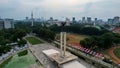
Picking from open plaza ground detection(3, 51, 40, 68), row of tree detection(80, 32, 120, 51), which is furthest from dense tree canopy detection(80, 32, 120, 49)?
open plaza ground detection(3, 51, 40, 68)

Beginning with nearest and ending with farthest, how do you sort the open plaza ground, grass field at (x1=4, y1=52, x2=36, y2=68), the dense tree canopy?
the open plaza ground → grass field at (x1=4, y1=52, x2=36, y2=68) → the dense tree canopy

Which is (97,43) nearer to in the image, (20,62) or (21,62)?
(21,62)

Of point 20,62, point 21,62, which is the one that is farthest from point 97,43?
point 20,62

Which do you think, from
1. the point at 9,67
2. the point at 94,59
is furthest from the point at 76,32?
the point at 9,67

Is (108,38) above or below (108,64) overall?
above

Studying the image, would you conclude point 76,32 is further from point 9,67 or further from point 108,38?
point 9,67

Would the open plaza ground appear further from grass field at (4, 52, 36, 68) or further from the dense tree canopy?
the dense tree canopy

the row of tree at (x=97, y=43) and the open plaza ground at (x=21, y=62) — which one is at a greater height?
the row of tree at (x=97, y=43)

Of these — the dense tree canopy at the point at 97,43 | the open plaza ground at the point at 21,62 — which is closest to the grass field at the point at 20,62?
the open plaza ground at the point at 21,62

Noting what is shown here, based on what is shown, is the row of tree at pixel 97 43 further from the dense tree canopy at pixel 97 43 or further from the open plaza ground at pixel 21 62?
the open plaza ground at pixel 21 62

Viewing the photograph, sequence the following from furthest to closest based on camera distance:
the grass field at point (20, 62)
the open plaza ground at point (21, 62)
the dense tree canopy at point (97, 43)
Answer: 1. the dense tree canopy at point (97, 43)
2. the grass field at point (20, 62)
3. the open plaza ground at point (21, 62)

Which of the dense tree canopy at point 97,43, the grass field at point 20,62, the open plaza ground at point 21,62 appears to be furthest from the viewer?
the dense tree canopy at point 97,43
